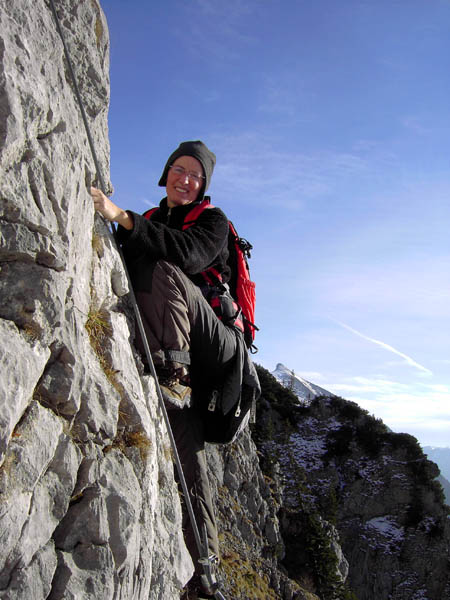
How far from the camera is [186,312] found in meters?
4.63

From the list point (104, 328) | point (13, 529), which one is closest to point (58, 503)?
point (13, 529)

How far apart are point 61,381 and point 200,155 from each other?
10.8 ft

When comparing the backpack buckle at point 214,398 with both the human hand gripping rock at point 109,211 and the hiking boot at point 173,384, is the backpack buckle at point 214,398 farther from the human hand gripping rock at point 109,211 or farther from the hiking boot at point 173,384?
the human hand gripping rock at point 109,211

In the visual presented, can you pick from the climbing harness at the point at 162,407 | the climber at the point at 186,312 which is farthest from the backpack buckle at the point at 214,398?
the climbing harness at the point at 162,407

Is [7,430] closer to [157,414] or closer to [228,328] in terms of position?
[157,414]

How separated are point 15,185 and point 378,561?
58077mm

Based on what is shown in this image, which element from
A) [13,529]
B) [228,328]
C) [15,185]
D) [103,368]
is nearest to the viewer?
[13,529]

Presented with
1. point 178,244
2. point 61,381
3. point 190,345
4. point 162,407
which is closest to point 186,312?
point 190,345

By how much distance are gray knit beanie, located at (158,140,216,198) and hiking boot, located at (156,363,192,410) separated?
88.4 inches

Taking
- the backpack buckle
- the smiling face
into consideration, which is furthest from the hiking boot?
the smiling face

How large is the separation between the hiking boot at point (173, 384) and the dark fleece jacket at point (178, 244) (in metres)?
0.82

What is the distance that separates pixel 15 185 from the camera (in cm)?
336

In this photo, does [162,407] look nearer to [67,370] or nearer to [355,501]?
[67,370]

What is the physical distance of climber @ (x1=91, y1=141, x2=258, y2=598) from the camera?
15.0ft
